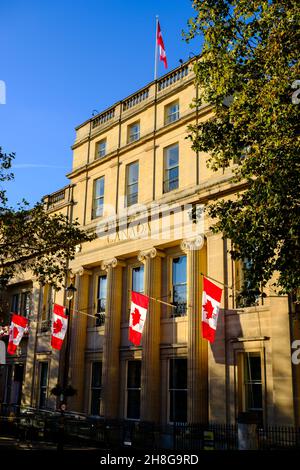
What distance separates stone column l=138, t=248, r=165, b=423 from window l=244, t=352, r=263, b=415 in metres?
4.98

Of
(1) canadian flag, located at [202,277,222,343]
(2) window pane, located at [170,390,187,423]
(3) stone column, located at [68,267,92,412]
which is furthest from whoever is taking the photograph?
(3) stone column, located at [68,267,92,412]

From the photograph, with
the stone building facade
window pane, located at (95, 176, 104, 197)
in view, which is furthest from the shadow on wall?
window pane, located at (95, 176, 104, 197)

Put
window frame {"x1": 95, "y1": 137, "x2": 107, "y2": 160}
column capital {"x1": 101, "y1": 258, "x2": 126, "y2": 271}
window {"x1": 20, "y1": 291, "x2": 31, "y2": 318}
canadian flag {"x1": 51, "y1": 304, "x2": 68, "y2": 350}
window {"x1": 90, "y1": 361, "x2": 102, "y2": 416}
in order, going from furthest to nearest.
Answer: window {"x1": 20, "y1": 291, "x2": 31, "y2": 318}
window frame {"x1": 95, "y1": 137, "x2": 107, "y2": 160}
column capital {"x1": 101, "y1": 258, "x2": 126, "y2": 271}
window {"x1": 90, "y1": 361, "x2": 102, "y2": 416}
canadian flag {"x1": 51, "y1": 304, "x2": 68, "y2": 350}

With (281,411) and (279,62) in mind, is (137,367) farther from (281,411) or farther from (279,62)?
(279,62)

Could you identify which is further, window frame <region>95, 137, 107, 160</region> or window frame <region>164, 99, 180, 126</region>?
window frame <region>95, 137, 107, 160</region>

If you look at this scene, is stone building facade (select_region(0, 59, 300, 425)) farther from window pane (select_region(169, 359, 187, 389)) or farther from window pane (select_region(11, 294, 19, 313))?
window pane (select_region(11, 294, 19, 313))

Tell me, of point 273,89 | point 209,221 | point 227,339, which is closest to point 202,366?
point 227,339

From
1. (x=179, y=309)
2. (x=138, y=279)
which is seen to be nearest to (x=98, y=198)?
(x=138, y=279)

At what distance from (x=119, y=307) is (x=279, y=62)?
52.4ft

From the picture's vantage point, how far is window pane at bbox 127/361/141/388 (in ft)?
85.9

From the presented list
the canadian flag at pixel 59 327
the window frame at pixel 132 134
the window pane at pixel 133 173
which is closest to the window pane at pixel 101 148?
the window frame at pixel 132 134

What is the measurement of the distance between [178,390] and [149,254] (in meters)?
6.63

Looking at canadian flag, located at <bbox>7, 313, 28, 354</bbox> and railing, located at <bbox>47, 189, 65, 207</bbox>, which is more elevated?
railing, located at <bbox>47, 189, 65, 207</bbox>

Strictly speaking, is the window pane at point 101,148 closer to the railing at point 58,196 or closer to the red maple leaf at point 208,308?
the railing at point 58,196
